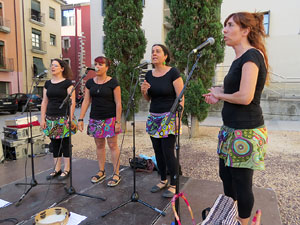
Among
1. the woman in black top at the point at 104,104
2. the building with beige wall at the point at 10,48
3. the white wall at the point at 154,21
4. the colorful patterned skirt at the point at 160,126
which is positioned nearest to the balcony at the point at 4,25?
the building with beige wall at the point at 10,48

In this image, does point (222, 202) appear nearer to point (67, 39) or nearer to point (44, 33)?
point (44, 33)

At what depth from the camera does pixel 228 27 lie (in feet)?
5.45

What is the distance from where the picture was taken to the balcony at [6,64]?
16.5 metres

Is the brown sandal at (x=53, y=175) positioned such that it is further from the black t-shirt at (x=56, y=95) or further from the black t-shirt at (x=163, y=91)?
the black t-shirt at (x=163, y=91)

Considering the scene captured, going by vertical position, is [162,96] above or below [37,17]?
below

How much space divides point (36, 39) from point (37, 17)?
195 centimetres

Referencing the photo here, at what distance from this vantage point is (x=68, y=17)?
24641 millimetres

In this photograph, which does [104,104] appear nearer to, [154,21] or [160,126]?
[160,126]

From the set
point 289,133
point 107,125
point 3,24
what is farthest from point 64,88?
point 3,24

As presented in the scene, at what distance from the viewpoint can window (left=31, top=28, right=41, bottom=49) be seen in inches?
773

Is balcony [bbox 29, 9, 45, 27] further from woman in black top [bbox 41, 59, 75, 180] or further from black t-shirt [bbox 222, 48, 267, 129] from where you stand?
black t-shirt [bbox 222, 48, 267, 129]

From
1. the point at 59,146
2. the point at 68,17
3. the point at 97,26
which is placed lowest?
the point at 59,146

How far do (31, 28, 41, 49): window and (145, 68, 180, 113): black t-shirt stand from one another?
67.5ft

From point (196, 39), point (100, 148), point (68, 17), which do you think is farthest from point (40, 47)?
point (100, 148)
